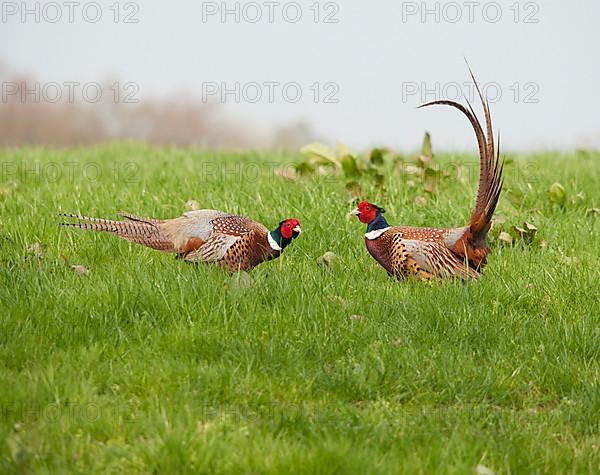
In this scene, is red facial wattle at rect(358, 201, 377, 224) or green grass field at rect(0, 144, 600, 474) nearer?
green grass field at rect(0, 144, 600, 474)

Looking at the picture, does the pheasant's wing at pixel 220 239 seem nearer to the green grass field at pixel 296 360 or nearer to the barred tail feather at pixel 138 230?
the green grass field at pixel 296 360

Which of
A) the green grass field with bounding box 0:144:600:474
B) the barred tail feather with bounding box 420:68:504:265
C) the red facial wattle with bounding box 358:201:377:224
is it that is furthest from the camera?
the red facial wattle with bounding box 358:201:377:224

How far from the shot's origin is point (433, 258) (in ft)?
18.9

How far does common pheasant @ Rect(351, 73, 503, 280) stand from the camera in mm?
5688

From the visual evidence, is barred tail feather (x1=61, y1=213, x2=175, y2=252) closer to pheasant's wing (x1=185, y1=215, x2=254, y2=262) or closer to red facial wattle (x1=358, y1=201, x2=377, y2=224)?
pheasant's wing (x1=185, y1=215, x2=254, y2=262)

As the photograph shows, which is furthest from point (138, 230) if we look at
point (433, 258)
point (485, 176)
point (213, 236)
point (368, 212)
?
point (485, 176)

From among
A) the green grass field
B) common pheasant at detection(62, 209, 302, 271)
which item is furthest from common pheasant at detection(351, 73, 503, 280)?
common pheasant at detection(62, 209, 302, 271)

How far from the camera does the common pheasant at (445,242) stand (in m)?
5.69

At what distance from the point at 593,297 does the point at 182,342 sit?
A: 2774 millimetres

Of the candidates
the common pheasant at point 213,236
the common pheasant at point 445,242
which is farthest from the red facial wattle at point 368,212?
the common pheasant at point 213,236

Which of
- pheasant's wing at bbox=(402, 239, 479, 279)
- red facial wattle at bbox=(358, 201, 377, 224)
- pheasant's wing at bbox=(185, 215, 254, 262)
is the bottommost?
pheasant's wing at bbox=(402, 239, 479, 279)

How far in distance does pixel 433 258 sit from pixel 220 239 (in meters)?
1.33

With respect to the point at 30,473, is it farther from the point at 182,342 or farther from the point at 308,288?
the point at 308,288

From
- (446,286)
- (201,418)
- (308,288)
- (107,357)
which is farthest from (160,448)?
(446,286)
